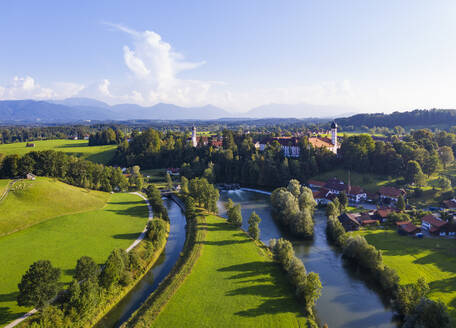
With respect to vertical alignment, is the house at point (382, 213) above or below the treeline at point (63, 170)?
below

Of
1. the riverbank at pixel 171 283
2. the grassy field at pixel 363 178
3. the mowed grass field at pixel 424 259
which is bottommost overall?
the riverbank at pixel 171 283

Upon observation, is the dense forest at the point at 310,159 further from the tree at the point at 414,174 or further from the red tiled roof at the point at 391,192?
the red tiled roof at the point at 391,192

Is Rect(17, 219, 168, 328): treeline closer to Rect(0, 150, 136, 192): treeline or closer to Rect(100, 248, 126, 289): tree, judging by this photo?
Rect(100, 248, 126, 289): tree

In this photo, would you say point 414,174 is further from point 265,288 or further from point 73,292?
point 73,292

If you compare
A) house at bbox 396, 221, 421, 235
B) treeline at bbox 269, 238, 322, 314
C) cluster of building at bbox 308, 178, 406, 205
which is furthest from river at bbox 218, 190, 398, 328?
cluster of building at bbox 308, 178, 406, 205

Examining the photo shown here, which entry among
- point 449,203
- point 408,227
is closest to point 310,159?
point 449,203

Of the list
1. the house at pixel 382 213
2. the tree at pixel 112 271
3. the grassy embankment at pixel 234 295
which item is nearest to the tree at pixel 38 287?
the tree at pixel 112 271
